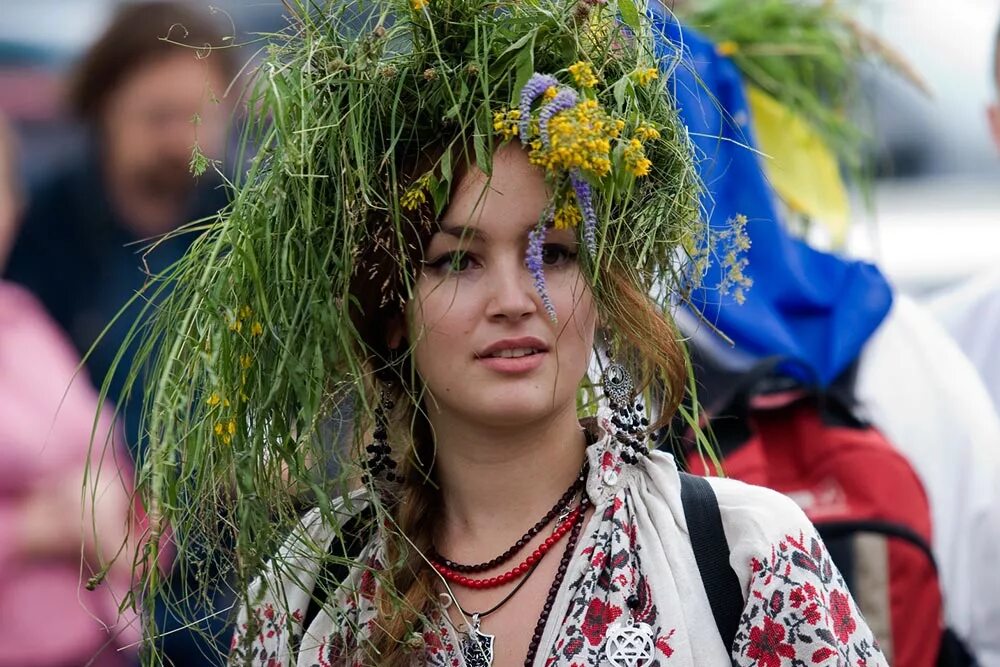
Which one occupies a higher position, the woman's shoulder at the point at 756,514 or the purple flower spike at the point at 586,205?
the purple flower spike at the point at 586,205

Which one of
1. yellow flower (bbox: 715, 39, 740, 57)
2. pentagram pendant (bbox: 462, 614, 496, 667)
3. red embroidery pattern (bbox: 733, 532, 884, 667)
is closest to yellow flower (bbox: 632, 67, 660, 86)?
red embroidery pattern (bbox: 733, 532, 884, 667)

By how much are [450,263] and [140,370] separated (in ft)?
5.78

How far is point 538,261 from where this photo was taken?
1.75 metres

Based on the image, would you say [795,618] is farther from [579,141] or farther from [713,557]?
[579,141]

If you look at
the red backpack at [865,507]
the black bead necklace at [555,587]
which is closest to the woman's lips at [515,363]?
the black bead necklace at [555,587]

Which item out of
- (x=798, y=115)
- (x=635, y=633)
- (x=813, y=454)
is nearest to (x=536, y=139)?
(x=635, y=633)

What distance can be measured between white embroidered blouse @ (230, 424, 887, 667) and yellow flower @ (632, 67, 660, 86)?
1.47 ft

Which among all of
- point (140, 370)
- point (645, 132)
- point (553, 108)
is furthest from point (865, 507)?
point (140, 370)

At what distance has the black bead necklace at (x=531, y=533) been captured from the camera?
6.21 ft

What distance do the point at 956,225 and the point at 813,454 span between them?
292 cm

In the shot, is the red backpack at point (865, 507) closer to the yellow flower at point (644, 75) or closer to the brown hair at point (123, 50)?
the yellow flower at point (644, 75)

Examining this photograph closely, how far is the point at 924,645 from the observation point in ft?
8.97

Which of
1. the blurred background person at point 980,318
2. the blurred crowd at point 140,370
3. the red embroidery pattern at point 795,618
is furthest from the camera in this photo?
the blurred background person at point 980,318

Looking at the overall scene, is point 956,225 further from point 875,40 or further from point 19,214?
point 19,214
